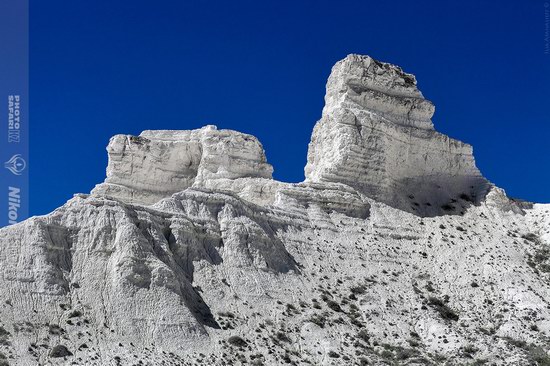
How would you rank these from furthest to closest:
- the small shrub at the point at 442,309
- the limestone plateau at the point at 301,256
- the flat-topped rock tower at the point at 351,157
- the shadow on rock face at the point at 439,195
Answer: the shadow on rock face at the point at 439,195 < the flat-topped rock tower at the point at 351,157 < the small shrub at the point at 442,309 < the limestone plateau at the point at 301,256

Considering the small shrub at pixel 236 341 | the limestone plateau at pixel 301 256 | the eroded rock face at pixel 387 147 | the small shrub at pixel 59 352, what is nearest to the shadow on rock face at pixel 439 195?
the eroded rock face at pixel 387 147

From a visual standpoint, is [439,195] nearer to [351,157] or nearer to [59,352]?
[351,157]

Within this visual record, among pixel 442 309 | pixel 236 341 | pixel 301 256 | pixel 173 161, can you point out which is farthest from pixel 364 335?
pixel 173 161

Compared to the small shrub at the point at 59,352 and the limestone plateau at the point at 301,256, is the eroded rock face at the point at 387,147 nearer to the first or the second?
the limestone plateau at the point at 301,256

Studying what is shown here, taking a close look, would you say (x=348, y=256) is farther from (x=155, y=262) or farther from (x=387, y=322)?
(x=155, y=262)

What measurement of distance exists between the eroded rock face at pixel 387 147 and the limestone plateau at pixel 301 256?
0.13m

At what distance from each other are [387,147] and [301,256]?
12560 mm

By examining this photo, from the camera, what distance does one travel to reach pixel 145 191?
66625mm

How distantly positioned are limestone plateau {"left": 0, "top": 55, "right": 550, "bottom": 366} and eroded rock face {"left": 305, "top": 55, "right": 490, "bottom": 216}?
13cm

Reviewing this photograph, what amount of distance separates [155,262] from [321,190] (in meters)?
16.6

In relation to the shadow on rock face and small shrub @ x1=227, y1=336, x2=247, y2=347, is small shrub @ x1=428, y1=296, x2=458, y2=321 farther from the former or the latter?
small shrub @ x1=227, y1=336, x2=247, y2=347

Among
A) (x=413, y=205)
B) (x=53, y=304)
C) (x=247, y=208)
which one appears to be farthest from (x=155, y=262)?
(x=413, y=205)

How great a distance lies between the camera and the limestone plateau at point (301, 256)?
1587 inches

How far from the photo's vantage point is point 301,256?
5066cm
